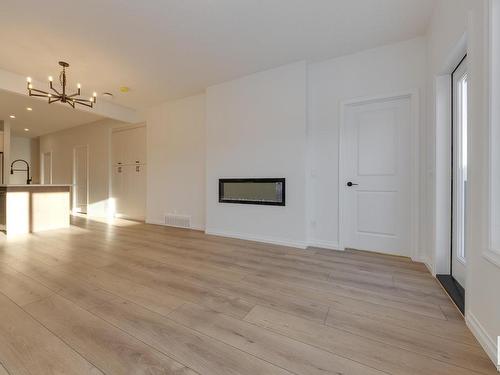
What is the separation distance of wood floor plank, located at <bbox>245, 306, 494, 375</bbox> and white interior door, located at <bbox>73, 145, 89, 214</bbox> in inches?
276

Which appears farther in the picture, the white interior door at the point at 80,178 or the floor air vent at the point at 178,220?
the white interior door at the point at 80,178

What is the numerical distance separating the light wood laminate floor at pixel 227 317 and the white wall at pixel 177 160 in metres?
2.02

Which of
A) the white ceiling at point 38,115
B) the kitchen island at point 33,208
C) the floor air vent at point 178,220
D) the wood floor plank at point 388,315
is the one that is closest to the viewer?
the wood floor plank at point 388,315

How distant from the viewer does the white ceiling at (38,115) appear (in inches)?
186

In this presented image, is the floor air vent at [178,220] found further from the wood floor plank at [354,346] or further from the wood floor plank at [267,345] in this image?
the wood floor plank at [354,346]

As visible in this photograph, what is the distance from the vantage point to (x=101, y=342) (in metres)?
1.25

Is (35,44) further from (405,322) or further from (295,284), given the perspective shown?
(405,322)

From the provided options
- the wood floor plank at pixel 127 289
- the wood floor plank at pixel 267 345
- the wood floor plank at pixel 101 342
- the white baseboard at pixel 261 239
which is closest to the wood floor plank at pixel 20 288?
the wood floor plank at pixel 101 342

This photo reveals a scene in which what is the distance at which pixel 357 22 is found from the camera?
249 centimetres

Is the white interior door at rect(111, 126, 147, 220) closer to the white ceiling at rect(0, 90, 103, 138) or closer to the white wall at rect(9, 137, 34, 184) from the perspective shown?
the white ceiling at rect(0, 90, 103, 138)

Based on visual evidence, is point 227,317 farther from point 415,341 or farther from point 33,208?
point 33,208

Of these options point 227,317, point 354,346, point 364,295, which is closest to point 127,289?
point 227,317

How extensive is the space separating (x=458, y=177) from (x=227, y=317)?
239cm

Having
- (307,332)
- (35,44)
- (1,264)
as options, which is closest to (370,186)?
(307,332)
